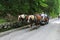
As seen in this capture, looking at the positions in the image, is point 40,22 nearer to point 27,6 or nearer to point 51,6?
point 27,6

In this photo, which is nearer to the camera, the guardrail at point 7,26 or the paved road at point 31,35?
the paved road at point 31,35

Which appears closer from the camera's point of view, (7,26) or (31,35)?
(31,35)

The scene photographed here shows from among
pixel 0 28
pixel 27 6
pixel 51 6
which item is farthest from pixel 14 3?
pixel 51 6

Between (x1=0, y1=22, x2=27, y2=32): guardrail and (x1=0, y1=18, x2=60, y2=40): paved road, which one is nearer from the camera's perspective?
(x1=0, y1=18, x2=60, y2=40): paved road

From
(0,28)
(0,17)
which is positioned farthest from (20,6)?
(0,28)

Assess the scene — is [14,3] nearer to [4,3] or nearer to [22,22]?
[4,3]

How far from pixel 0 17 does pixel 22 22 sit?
241 inches

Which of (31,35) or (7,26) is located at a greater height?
(7,26)

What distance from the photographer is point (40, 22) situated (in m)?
36.7

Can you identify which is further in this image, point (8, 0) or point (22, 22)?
point (8, 0)

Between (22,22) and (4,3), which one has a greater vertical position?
(4,3)

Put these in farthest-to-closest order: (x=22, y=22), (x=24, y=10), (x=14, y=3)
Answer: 1. (x=24, y=10)
2. (x=14, y=3)
3. (x=22, y=22)

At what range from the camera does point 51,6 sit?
75.9 m

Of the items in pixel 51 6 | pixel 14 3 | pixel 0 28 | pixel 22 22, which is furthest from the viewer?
pixel 51 6
